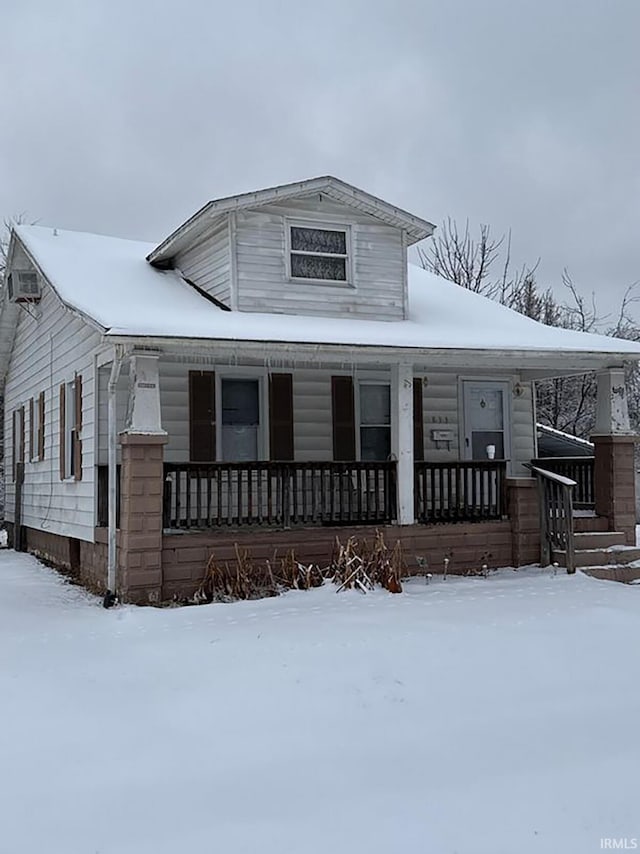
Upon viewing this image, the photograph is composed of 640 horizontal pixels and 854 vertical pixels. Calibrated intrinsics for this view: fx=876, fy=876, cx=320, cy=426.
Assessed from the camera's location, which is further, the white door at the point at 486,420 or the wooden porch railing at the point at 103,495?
the white door at the point at 486,420

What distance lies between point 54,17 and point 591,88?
12.7m

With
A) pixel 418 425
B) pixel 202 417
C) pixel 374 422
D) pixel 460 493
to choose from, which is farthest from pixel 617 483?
pixel 202 417

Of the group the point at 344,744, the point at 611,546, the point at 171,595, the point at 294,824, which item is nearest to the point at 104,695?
the point at 344,744

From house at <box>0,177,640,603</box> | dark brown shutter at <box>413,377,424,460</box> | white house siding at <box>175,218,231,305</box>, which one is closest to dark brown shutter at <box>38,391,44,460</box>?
house at <box>0,177,640,603</box>

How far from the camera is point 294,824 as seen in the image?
470 cm

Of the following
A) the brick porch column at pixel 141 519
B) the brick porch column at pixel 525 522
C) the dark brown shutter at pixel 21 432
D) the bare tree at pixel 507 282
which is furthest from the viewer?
the bare tree at pixel 507 282

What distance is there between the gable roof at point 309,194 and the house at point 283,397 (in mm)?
33

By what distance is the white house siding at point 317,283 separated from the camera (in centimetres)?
1198

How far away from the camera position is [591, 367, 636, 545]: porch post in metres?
12.1

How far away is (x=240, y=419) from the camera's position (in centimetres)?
1267

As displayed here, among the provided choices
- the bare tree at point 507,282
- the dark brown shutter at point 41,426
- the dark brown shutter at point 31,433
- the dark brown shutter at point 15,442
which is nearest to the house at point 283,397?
the dark brown shutter at point 41,426

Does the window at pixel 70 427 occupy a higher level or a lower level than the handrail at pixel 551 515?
higher

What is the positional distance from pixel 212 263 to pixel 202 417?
7.27 feet

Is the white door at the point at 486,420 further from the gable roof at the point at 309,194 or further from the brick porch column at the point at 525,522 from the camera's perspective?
the gable roof at the point at 309,194
